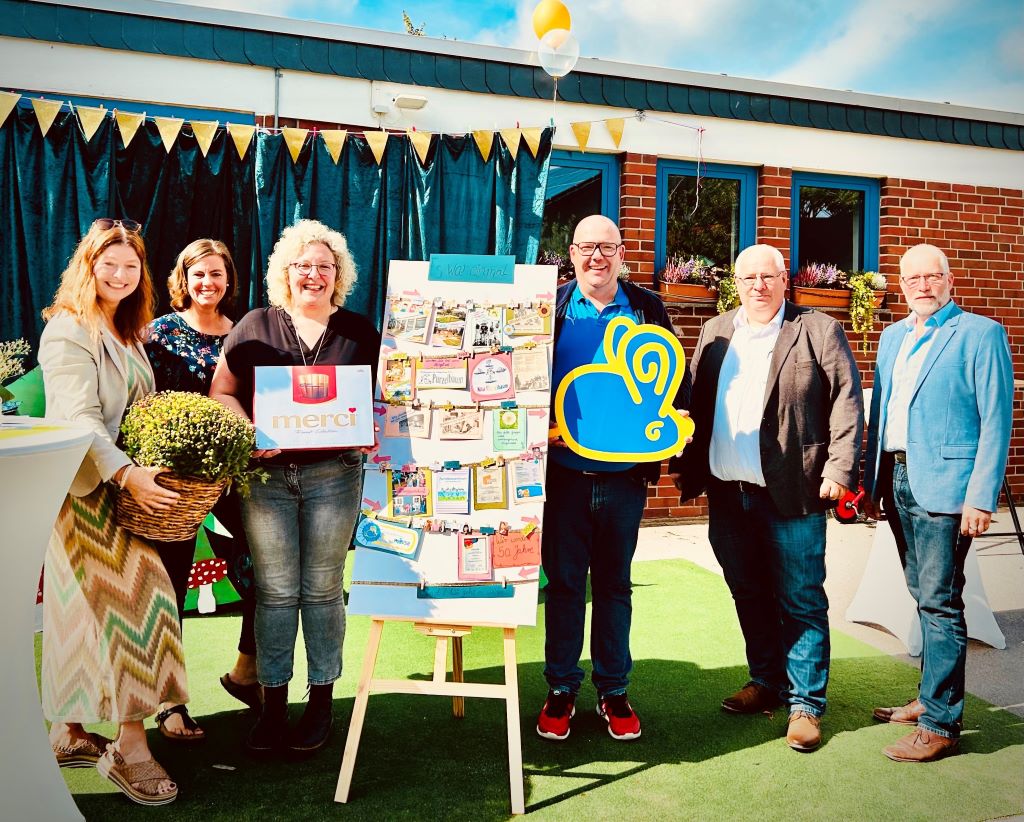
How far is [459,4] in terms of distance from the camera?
26.6ft

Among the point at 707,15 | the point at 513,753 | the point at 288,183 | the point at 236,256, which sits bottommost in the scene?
the point at 513,753

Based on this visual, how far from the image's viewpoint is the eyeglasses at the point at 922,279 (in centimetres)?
265

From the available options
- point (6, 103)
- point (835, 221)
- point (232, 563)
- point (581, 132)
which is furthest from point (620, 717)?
point (835, 221)

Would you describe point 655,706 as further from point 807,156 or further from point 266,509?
point 807,156

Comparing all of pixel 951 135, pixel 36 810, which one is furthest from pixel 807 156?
pixel 36 810

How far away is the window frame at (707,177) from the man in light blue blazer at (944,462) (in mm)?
3523

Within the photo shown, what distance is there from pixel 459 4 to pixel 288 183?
4518 mm

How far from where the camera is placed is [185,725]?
2637 mm

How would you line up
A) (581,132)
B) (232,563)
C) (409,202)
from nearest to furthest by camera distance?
(232,563), (409,202), (581,132)

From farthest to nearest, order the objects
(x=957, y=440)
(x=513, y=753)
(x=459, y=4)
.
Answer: (x=459, y=4)
(x=957, y=440)
(x=513, y=753)

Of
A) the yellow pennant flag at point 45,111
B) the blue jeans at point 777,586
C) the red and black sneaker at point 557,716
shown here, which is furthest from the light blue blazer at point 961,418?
the yellow pennant flag at point 45,111

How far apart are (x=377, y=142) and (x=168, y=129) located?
45.4 inches

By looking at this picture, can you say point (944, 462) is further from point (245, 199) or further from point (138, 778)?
point (245, 199)

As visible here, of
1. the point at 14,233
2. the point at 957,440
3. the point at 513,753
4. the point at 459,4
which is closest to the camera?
the point at 513,753
